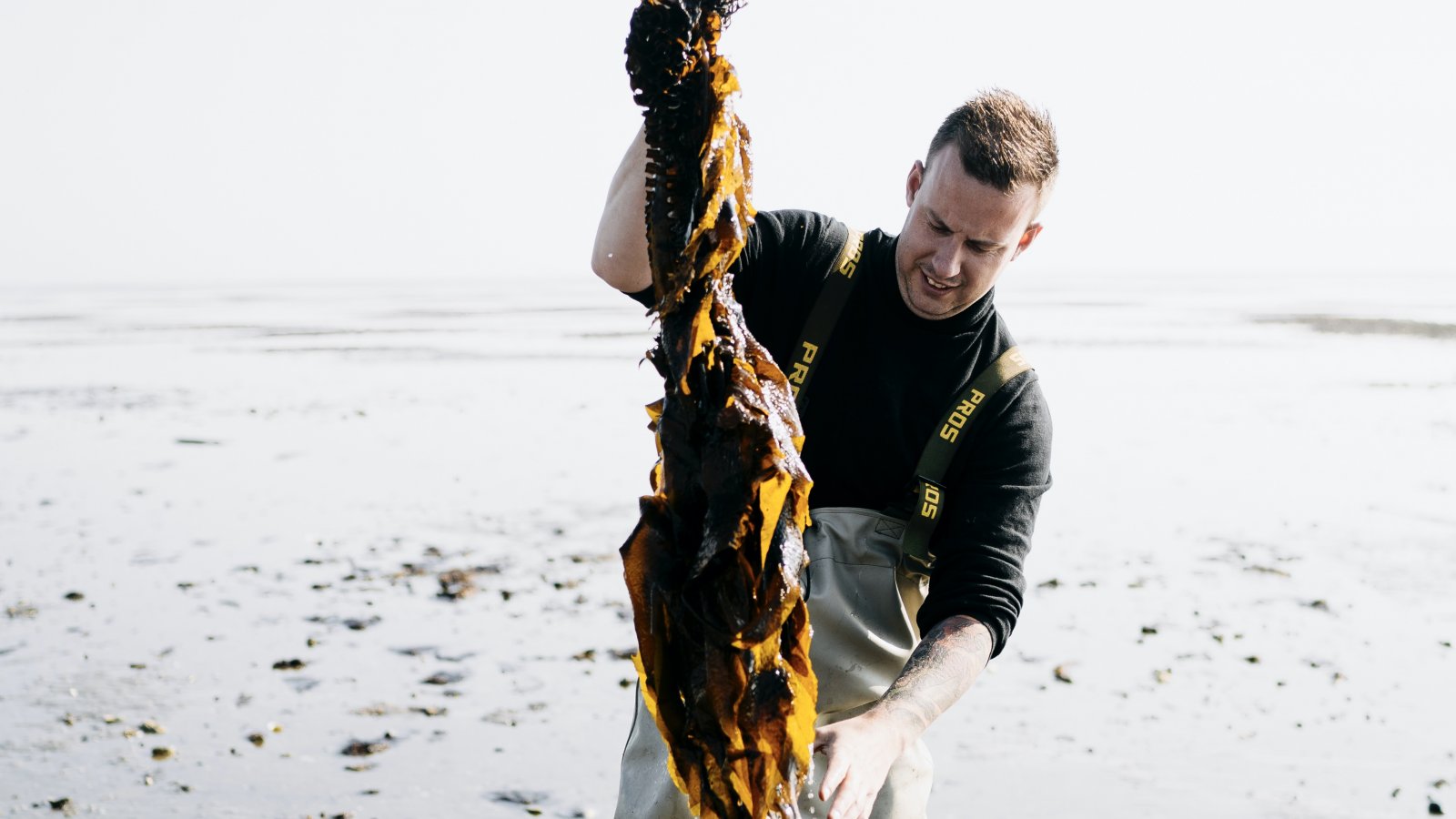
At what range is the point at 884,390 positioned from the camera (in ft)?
10.4

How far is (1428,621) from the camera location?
632 centimetres

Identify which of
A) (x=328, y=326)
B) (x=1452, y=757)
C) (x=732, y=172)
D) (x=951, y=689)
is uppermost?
(x=732, y=172)

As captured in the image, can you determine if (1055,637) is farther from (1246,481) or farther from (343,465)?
(343,465)

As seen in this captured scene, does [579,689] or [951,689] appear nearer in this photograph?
[951,689]

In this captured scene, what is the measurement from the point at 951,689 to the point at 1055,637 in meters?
3.45

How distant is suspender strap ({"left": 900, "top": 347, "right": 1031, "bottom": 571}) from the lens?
123 inches

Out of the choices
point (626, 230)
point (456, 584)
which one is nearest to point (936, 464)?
point (626, 230)

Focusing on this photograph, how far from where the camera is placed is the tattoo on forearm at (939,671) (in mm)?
2703

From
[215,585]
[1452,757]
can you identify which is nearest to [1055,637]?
[1452,757]

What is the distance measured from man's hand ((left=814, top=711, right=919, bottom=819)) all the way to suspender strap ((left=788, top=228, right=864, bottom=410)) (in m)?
0.92

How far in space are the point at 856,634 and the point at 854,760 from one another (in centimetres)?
66

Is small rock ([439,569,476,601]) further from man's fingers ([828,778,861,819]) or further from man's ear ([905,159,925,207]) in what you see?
man's fingers ([828,778,861,819])

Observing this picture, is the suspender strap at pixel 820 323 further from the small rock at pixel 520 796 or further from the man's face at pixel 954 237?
the small rock at pixel 520 796

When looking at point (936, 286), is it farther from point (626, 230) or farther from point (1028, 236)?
point (626, 230)
